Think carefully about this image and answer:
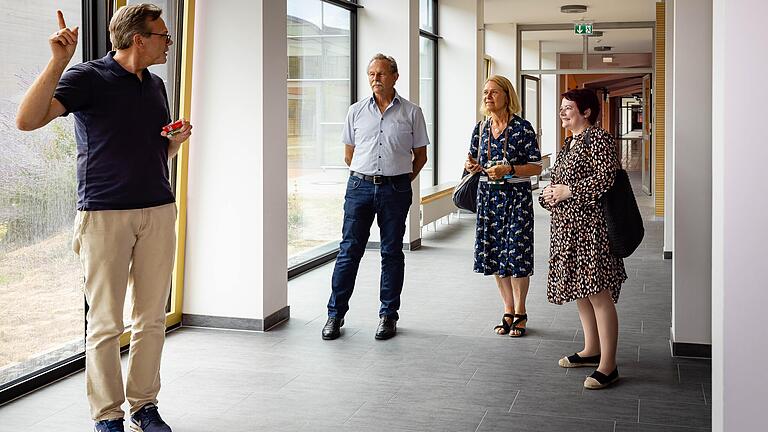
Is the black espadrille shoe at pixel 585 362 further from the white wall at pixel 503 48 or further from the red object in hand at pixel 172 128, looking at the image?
the white wall at pixel 503 48

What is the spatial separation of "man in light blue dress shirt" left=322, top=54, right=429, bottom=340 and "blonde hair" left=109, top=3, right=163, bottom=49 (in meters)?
2.09

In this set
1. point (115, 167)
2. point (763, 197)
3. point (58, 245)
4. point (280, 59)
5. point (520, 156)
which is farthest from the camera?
point (280, 59)

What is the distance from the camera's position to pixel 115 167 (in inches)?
145

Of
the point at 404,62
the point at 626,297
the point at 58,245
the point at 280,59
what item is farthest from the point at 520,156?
the point at 404,62

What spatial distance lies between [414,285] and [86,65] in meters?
4.48

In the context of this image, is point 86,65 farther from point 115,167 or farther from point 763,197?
point 763,197

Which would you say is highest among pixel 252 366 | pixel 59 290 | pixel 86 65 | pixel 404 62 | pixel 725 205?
pixel 404 62

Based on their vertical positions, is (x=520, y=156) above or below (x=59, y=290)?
above

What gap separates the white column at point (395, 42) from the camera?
32.4 ft

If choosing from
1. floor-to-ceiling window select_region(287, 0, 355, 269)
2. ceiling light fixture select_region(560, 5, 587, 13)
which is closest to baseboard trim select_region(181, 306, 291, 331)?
floor-to-ceiling window select_region(287, 0, 355, 269)

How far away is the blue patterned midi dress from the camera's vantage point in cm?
566

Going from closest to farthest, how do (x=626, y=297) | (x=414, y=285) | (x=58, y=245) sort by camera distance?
(x=58, y=245) → (x=626, y=297) → (x=414, y=285)

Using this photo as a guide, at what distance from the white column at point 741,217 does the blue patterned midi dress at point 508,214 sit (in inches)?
110

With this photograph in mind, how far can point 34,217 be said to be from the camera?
4.64 metres
